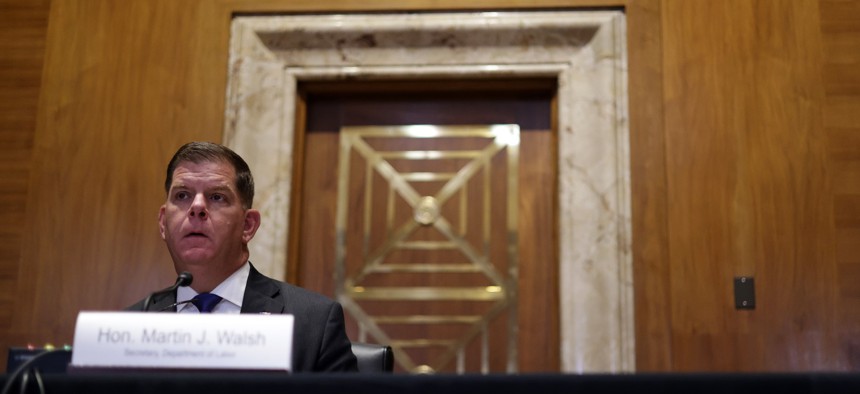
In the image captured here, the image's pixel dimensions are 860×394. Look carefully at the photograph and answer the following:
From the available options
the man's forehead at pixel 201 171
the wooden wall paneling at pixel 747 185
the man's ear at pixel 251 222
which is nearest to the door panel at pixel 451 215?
the wooden wall paneling at pixel 747 185

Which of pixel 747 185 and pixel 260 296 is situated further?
pixel 747 185

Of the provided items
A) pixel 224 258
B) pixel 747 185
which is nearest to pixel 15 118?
pixel 224 258

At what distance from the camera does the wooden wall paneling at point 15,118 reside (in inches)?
141

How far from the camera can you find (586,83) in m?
3.60

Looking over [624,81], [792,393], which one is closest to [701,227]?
[624,81]

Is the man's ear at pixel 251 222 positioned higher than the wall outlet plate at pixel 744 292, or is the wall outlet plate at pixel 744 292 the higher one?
the man's ear at pixel 251 222

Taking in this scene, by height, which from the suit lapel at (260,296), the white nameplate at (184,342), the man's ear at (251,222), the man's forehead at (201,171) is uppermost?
the man's forehead at (201,171)

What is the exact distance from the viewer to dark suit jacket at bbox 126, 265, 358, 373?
7.33 feet

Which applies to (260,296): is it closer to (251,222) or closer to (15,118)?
(251,222)

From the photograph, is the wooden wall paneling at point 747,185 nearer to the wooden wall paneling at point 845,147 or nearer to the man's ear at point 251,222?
the wooden wall paneling at point 845,147

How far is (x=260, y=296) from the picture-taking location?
2.37m

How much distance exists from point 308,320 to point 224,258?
0.27 metres

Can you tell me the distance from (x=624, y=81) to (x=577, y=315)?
0.90 meters

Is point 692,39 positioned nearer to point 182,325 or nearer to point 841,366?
point 841,366
